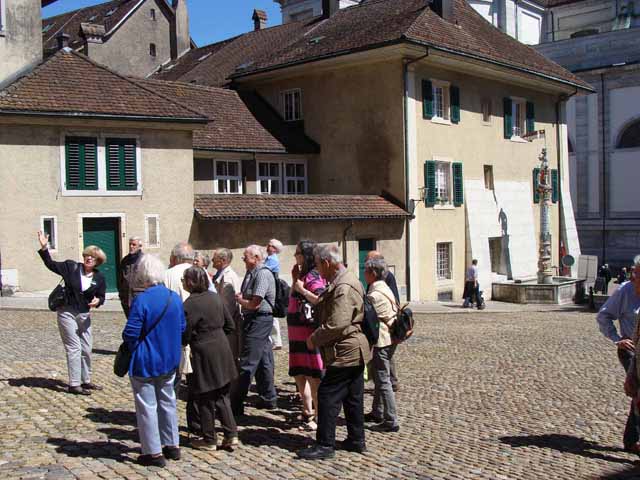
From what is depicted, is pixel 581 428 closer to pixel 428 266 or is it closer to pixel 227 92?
pixel 428 266

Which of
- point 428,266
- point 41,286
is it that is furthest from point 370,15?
point 41,286

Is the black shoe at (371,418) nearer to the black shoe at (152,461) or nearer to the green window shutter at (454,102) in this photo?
the black shoe at (152,461)

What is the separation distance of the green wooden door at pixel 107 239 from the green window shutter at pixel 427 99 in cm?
1147

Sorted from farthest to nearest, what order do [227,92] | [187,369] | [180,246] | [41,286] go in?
1. [227,92]
2. [41,286]
3. [180,246]
4. [187,369]

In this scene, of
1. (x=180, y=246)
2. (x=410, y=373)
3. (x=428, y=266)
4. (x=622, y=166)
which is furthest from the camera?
(x=622, y=166)

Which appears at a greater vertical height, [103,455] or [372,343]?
[372,343]

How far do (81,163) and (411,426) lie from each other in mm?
14937

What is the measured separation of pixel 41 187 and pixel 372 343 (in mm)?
15676

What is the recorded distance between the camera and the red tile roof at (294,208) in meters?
22.7

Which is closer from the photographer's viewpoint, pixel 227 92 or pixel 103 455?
pixel 103 455

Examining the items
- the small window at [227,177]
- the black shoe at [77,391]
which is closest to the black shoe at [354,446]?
the black shoe at [77,391]

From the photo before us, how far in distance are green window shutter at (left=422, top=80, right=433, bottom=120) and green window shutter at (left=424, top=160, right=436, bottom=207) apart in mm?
1619

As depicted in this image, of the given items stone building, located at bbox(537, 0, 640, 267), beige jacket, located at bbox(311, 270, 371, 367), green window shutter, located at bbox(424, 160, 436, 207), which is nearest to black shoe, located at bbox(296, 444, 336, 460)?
beige jacket, located at bbox(311, 270, 371, 367)

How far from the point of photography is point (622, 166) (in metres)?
47.3
